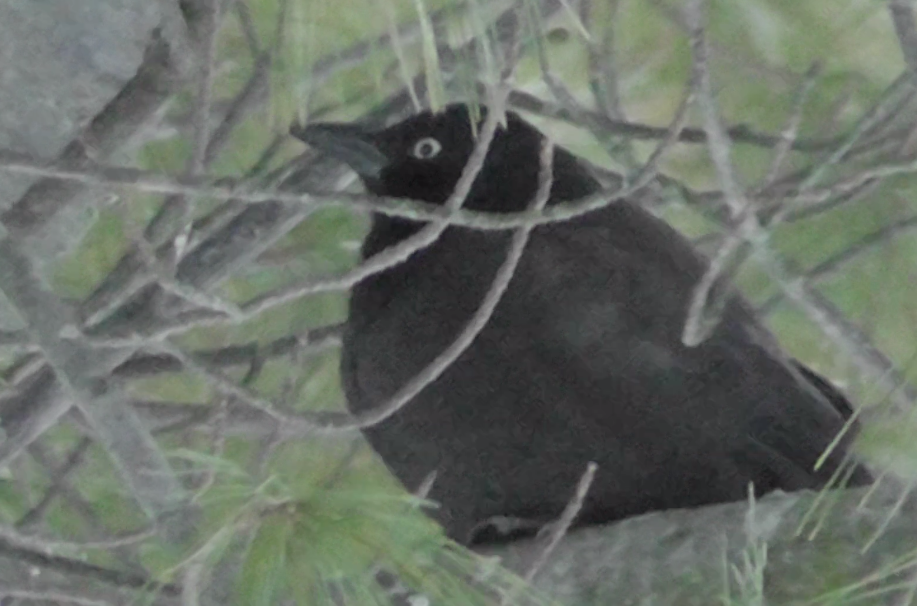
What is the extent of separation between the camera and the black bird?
1847mm

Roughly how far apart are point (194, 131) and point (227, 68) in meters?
0.63

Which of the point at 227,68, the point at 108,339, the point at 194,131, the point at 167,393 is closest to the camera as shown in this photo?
the point at 108,339

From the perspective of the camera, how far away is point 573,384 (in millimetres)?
1847

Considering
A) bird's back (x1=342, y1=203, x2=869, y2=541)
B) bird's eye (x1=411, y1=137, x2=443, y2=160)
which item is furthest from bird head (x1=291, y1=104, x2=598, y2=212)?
bird's back (x1=342, y1=203, x2=869, y2=541)

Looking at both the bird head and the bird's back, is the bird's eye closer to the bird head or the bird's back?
the bird head

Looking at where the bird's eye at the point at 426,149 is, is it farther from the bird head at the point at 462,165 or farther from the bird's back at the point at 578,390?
the bird's back at the point at 578,390

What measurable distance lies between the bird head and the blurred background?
5 centimetres

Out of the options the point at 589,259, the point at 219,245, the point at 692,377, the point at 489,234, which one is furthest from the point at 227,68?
the point at 692,377

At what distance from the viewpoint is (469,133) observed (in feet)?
6.73

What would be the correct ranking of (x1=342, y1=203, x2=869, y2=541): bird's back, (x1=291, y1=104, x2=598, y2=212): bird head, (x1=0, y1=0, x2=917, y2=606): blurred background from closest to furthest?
(x1=0, y1=0, x2=917, y2=606): blurred background
(x1=342, y1=203, x2=869, y2=541): bird's back
(x1=291, y1=104, x2=598, y2=212): bird head

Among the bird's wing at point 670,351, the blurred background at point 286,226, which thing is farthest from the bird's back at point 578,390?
the blurred background at point 286,226

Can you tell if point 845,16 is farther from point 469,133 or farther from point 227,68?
point 227,68

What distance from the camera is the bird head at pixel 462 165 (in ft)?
6.68

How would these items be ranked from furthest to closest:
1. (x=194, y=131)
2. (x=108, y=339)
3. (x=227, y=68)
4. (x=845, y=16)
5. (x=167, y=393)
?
(x=167, y=393) < (x=227, y=68) < (x=845, y=16) < (x=194, y=131) < (x=108, y=339)
